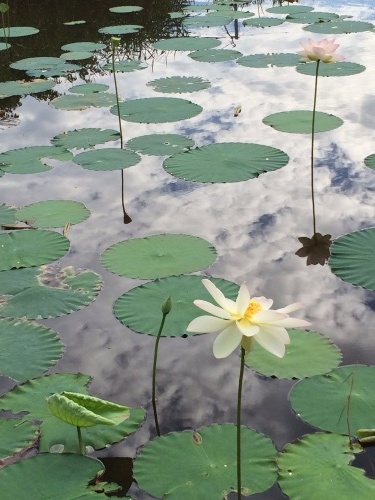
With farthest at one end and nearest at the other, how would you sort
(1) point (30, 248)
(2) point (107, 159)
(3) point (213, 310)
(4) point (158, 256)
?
(2) point (107, 159)
(1) point (30, 248)
(4) point (158, 256)
(3) point (213, 310)

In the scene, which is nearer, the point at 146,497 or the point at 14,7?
the point at 146,497

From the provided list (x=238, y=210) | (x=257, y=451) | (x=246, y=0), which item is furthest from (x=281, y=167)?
(x=246, y=0)

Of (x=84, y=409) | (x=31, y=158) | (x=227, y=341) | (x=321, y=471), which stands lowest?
(x=31, y=158)

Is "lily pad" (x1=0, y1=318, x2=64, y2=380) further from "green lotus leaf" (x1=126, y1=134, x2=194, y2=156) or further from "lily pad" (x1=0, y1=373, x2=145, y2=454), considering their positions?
"green lotus leaf" (x1=126, y1=134, x2=194, y2=156)

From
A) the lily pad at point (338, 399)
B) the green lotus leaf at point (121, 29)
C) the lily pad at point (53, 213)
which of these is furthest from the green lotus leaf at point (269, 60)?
the lily pad at point (338, 399)

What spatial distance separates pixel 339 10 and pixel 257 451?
6.44 metres

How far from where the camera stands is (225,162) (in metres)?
3.52

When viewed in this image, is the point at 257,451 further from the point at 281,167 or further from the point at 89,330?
the point at 281,167

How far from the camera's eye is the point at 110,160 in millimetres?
3707

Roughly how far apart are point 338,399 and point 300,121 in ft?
7.96

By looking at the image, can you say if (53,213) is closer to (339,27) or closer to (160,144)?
(160,144)

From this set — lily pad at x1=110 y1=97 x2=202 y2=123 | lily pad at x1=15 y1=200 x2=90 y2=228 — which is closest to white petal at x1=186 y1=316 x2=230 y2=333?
lily pad at x1=15 y1=200 x2=90 y2=228

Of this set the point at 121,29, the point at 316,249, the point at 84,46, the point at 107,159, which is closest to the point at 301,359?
the point at 316,249

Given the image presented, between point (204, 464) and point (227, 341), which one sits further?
point (204, 464)
